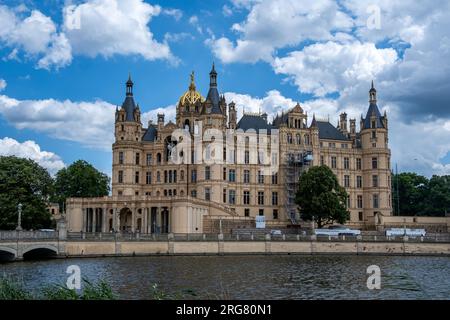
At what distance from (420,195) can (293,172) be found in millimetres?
27781

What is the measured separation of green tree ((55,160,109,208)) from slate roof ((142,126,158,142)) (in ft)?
33.1

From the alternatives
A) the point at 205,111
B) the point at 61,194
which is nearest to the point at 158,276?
the point at 205,111

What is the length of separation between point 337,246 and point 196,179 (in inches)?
913

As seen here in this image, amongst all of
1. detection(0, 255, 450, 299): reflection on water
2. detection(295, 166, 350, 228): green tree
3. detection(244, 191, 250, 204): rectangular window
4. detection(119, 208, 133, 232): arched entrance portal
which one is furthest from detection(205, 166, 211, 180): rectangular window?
detection(0, 255, 450, 299): reflection on water

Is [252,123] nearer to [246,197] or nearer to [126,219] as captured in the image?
[246,197]

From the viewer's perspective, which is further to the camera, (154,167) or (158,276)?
(154,167)

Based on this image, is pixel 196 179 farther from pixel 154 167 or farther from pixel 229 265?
pixel 229 265

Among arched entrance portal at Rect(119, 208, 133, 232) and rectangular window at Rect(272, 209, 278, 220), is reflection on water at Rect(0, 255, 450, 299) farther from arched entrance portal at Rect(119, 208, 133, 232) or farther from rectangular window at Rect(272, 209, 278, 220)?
rectangular window at Rect(272, 209, 278, 220)

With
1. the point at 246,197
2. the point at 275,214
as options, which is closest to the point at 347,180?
the point at 275,214

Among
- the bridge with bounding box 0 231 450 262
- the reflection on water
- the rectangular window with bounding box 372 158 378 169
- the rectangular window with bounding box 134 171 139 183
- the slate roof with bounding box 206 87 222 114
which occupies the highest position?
the slate roof with bounding box 206 87 222 114

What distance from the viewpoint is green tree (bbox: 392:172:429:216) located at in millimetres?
93938

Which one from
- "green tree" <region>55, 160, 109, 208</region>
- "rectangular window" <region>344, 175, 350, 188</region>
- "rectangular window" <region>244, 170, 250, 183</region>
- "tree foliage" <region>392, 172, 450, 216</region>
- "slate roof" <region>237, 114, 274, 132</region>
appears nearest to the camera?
"rectangular window" <region>244, 170, 250, 183</region>

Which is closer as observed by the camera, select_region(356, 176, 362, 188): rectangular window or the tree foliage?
select_region(356, 176, 362, 188): rectangular window
